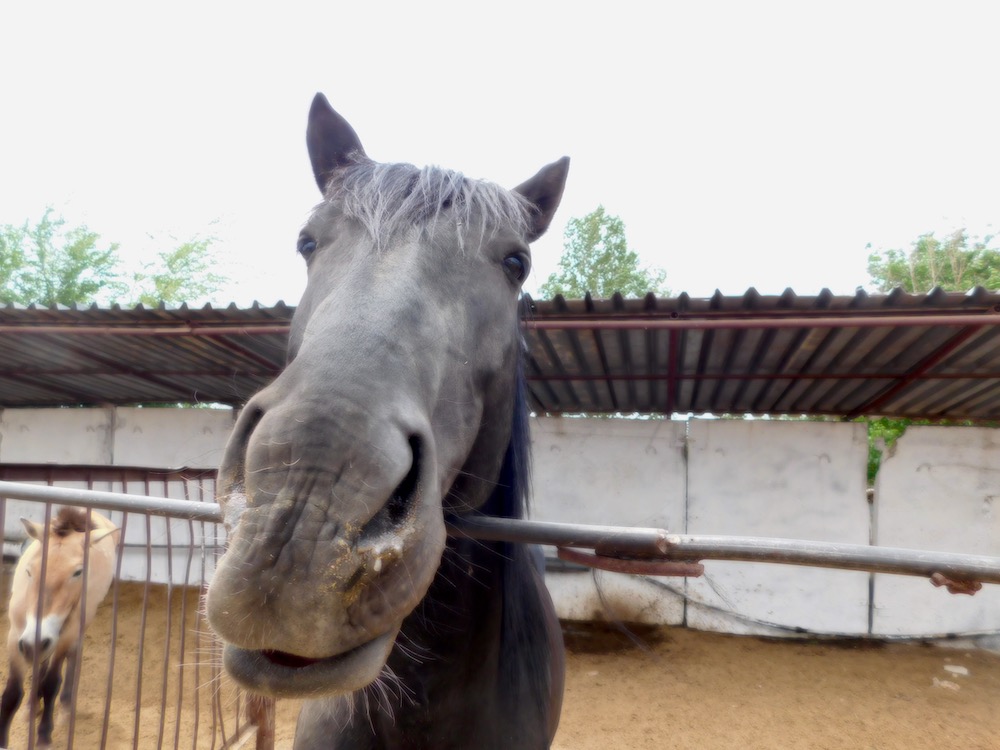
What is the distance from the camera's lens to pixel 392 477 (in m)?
0.94

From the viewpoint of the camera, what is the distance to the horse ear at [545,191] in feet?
6.78

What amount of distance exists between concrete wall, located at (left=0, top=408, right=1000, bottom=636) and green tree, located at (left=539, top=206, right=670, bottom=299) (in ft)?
62.0

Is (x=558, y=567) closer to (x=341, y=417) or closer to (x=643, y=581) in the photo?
(x=643, y=581)

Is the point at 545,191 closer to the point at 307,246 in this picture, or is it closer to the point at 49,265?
the point at 307,246

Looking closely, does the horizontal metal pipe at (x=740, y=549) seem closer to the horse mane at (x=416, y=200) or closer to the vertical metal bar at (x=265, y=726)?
the horse mane at (x=416, y=200)

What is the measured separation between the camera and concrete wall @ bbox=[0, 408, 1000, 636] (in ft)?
25.0

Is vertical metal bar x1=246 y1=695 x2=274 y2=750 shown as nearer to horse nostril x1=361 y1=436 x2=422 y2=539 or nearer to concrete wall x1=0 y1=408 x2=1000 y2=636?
horse nostril x1=361 y1=436 x2=422 y2=539

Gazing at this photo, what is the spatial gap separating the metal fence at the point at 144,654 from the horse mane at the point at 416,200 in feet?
3.60

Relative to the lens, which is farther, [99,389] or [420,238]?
[99,389]

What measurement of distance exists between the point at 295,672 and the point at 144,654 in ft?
25.7

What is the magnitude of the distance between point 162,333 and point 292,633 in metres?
5.55

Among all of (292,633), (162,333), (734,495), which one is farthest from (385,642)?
(734,495)

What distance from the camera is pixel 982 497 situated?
754 cm

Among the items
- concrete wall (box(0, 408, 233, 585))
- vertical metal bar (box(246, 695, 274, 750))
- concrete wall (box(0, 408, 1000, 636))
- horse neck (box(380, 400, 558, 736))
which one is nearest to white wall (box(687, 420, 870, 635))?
concrete wall (box(0, 408, 1000, 636))
